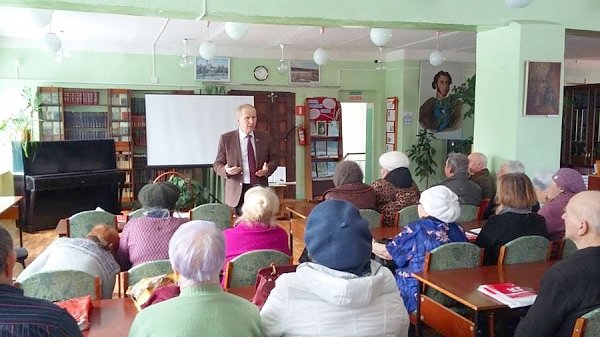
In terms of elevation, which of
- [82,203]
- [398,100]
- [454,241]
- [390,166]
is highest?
[398,100]

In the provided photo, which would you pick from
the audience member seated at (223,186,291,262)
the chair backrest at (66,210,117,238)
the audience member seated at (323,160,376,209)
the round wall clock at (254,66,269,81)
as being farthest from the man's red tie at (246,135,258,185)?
the round wall clock at (254,66,269,81)

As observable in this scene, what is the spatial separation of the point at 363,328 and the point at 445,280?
1.13 m

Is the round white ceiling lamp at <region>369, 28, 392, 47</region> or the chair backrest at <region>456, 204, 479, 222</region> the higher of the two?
the round white ceiling lamp at <region>369, 28, 392, 47</region>

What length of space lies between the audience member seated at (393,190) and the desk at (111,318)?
8.27 feet

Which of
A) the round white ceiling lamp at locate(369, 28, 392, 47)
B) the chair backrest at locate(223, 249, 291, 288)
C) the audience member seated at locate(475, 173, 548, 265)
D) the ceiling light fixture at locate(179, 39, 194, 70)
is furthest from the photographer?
the ceiling light fixture at locate(179, 39, 194, 70)

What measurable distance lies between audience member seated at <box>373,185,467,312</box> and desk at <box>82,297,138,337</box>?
1.57 meters

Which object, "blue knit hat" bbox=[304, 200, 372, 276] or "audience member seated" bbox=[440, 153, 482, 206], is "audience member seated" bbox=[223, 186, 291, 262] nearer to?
"blue knit hat" bbox=[304, 200, 372, 276]

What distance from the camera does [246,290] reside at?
103 inches

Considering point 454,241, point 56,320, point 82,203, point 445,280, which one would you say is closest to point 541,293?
point 445,280

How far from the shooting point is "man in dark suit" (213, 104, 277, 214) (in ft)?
15.6

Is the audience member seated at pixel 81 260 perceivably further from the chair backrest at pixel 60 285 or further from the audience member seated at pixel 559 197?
the audience member seated at pixel 559 197

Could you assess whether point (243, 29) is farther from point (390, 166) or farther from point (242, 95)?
point (242, 95)

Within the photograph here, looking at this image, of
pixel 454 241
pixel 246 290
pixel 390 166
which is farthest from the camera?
pixel 390 166

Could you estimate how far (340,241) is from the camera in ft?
5.67
